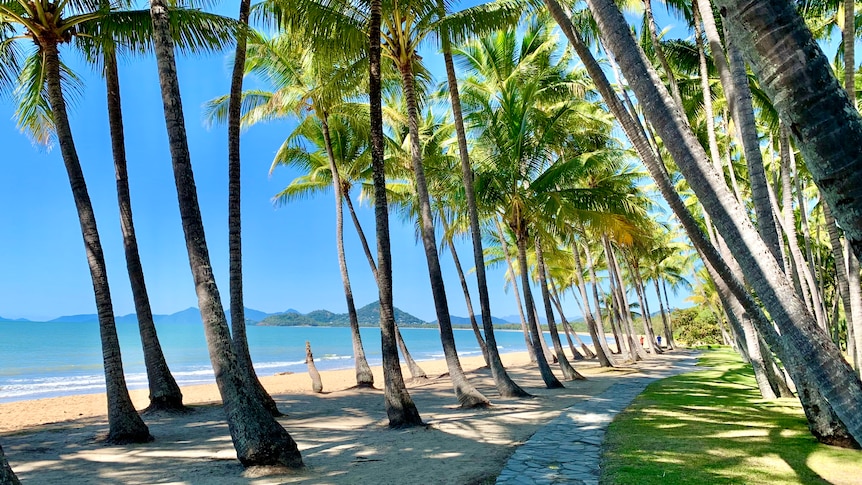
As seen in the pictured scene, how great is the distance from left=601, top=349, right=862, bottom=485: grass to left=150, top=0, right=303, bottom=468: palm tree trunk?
337 centimetres

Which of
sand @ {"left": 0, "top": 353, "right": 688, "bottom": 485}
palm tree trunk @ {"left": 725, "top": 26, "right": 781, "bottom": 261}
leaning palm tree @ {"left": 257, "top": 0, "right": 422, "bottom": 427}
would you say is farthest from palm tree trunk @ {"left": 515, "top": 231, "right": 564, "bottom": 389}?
palm tree trunk @ {"left": 725, "top": 26, "right": 781, "bottom": 261}

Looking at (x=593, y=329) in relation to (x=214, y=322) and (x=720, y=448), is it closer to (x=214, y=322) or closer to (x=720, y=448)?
(x=720, y=448)

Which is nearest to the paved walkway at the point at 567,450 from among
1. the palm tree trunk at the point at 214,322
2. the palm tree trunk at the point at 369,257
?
the palm tree trunk at the point at 214,322

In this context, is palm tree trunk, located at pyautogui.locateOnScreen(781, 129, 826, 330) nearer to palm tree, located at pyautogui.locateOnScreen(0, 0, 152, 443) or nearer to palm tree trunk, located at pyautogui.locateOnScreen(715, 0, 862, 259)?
palm tree trunk, located at pyautogui.locateOnScreen(715, 0, 862, 259)

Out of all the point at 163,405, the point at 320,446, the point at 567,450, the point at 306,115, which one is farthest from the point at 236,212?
the point at 306,115

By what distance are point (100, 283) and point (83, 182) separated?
1631 millimetres

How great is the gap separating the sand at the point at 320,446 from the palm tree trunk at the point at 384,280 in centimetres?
36

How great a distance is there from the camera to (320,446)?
24.6ft

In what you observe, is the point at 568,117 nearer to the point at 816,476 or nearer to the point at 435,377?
the point at 435,377

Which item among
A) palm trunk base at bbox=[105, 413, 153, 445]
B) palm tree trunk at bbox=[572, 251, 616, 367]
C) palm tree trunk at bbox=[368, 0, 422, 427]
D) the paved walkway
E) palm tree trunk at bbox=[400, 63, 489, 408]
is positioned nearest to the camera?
the paved walkway

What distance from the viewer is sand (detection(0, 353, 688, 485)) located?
5766mm

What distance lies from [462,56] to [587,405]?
10798mm

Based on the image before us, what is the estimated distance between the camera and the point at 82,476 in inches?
236

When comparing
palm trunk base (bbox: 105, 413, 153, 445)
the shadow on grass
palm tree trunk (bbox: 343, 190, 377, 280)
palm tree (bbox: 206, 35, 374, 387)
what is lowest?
the shadow on grass
